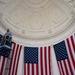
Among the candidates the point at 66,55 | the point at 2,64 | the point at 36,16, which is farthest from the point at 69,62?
the point at 36,16

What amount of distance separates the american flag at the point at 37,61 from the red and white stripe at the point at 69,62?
111cm

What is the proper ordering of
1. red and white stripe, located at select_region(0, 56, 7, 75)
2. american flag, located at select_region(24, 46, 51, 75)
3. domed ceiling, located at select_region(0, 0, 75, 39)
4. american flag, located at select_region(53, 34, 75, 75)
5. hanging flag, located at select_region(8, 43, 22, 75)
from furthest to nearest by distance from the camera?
1. domed ceiling, located at select_region(0, 0, 75, 39)
2. american flag, located at select_region(24, 46, 51, 75)
3. hanging flag, located at select_region(8, 43, 22, 75)
4. american flag, located at select_region(53, 34, 75, 75)
5. red and white stripe, located at select_region(0, 56, 7, 75)

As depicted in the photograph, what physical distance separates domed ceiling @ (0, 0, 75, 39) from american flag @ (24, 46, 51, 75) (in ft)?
5.24

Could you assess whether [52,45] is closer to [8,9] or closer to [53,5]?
[53,5]

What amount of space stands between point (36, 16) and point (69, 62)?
6024mm

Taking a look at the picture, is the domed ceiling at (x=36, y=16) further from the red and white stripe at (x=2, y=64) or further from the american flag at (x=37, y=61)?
the red and white stripe at (x=2, y=64)

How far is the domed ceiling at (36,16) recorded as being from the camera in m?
15.4

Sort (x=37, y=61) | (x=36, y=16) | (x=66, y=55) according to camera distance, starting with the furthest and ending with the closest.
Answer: (x=36, y=16) < (x=37, y=61) < (x=66, y=55)

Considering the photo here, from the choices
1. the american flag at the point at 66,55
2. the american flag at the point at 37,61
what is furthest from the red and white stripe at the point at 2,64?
the american flag at the point at 66,55

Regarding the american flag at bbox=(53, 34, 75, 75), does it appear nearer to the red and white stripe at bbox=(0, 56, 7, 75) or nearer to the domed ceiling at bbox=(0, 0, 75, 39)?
the domed ceiling at bbox=(0, 0, 75, 39)

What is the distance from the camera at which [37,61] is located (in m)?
14.2

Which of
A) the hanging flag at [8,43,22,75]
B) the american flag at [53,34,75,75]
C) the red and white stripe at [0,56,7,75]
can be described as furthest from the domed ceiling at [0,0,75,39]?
the red and white stripe at [0,56,7,75]

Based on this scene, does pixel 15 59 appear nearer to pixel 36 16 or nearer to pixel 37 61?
pixel 37 61

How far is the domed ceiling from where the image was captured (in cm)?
1543
